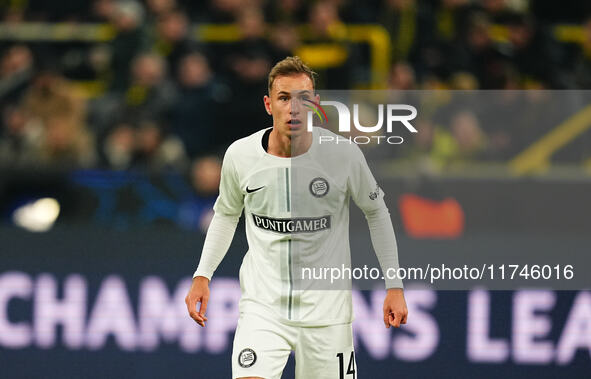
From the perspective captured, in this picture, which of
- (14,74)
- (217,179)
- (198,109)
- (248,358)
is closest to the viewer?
(248,358)

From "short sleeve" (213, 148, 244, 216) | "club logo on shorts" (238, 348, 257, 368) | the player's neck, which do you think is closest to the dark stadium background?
the player's neck

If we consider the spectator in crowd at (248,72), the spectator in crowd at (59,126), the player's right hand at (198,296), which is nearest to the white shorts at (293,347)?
the player's right hand at (198,296)

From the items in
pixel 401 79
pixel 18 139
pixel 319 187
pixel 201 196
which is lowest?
pixel 319 187

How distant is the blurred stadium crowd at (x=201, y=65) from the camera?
7.94 meters

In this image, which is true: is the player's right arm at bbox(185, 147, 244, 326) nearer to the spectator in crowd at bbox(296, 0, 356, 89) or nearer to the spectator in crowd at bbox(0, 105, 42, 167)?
the spectator in crowd at bbox(0, 105, 42, 167)

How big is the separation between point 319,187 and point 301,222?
0.62ft

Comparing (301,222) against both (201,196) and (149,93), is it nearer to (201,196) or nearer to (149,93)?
(201,196)

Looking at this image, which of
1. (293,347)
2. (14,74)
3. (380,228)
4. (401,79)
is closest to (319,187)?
(380,228)

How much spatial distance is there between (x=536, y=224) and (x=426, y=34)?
3.26 m

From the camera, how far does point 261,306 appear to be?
514 centimetres

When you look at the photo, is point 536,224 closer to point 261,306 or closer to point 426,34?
point 261,306

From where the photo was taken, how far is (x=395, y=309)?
511 cm

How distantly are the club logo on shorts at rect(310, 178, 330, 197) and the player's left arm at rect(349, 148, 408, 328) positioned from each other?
0.39 feet

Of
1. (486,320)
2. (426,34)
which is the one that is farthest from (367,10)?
(486,320)
